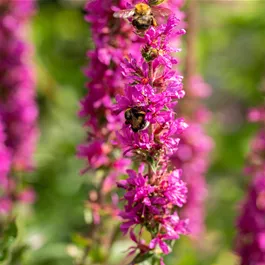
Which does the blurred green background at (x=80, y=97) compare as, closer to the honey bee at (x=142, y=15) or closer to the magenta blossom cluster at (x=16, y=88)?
the magenta blossom cluster at (x=16, y=88)

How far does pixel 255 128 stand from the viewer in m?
6.00

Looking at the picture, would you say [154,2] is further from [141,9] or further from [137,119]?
[137,119]

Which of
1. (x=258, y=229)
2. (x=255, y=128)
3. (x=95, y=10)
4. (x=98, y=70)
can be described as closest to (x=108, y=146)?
(x=98, y=70)

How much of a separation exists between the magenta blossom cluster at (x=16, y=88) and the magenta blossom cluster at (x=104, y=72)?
53.9 inches

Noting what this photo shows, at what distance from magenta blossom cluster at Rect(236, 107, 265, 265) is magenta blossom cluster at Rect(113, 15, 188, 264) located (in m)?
0.81

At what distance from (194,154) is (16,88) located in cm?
128

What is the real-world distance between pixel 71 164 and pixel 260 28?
234 cm

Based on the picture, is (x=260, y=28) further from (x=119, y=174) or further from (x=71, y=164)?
(x=119, y=174)

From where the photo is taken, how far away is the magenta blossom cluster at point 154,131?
84.6 inches

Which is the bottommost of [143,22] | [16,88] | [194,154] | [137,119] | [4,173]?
[137,119]

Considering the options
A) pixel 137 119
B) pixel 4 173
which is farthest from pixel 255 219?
pixel 4 173

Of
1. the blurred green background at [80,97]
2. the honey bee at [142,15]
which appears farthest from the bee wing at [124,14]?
the blurred green background at [80,97]

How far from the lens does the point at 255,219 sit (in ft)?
10.2

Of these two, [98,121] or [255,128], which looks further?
[255,128]
